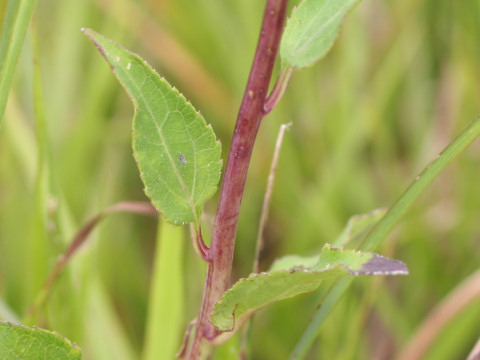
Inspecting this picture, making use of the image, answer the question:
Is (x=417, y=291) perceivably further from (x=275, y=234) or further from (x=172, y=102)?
(x=172, y=102)

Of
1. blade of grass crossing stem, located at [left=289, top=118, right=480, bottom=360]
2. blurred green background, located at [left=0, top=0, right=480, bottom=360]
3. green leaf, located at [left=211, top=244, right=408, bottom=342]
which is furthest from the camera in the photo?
blurred green background, located at [left=0, top=0, right=480, bottom=360]

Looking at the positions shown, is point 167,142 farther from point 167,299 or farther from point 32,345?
point 167,299

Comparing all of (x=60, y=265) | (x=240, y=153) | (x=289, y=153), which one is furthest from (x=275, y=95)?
(x=289, y=153)

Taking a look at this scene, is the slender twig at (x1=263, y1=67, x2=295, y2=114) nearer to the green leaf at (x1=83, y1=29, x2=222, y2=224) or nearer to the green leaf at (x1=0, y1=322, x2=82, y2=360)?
the green leaf at (x1=83, y1=29, x2=222, y2=224)

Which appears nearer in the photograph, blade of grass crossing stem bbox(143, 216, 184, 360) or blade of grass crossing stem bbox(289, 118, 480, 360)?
blade of grass crossing stem bbox(289, 118, 480, 360)

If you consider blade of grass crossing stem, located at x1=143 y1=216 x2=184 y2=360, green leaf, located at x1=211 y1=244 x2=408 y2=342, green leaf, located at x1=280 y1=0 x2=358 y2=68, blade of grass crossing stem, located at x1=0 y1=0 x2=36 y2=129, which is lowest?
blade of grass crossing stem, located at x1=143 y1=216 x2=184 y2=360

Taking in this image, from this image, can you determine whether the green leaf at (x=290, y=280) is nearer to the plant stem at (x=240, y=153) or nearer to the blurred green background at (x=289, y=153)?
the plant stem at (x=240, y=153)

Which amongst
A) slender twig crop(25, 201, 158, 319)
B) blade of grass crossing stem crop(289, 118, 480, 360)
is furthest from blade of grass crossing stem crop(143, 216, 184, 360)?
blade of grass crossing stem crop(289, 118, 480, 360)
